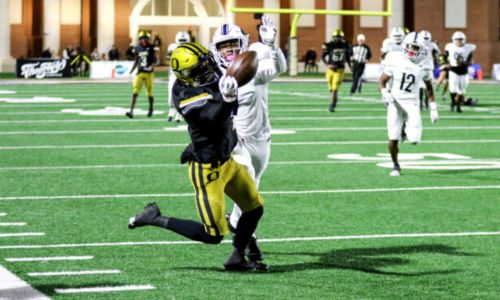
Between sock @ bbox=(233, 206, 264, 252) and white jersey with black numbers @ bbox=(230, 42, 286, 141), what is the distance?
83 centimetres

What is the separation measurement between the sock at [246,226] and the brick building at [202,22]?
159 ft

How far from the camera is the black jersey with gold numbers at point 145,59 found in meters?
22.5

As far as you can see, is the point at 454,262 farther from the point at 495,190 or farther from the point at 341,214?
the point at 495,190

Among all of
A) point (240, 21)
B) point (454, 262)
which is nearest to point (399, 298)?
point (454, 262)

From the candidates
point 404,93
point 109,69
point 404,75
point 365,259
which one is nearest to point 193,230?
point 365,259

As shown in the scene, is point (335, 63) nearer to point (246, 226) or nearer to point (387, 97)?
point (387, 97)

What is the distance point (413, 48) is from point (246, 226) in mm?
6676

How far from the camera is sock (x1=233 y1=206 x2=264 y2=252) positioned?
25.2 ft

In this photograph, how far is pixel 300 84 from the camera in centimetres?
3994

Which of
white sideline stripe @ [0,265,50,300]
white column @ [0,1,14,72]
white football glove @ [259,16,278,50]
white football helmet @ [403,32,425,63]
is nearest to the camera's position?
white sideline stripe @ [0,265,50,300]

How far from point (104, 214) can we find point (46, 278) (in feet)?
9.63

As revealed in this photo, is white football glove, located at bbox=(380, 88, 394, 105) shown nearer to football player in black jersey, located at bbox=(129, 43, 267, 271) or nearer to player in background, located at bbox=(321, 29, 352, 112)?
football player in black jersey, located at bbox=(129, 43, 267, 271)

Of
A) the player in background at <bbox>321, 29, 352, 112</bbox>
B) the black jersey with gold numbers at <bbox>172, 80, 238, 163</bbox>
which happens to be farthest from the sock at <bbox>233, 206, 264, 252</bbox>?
the player in background at <bbox>321, 29, 352, 112</bbox>

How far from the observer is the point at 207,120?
7.29 meters
